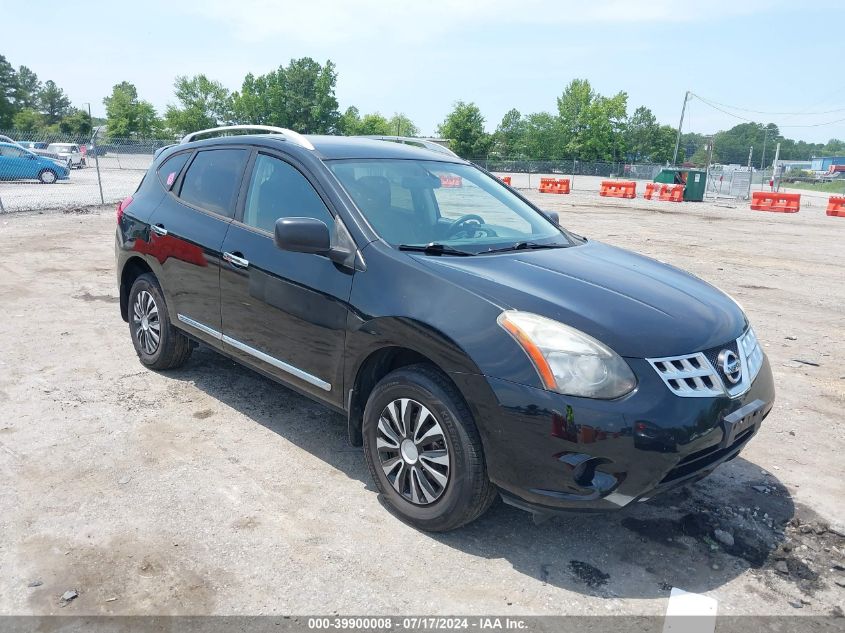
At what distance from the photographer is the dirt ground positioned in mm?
2742

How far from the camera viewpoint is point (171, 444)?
4062 millimetres

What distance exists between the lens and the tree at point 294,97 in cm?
9406

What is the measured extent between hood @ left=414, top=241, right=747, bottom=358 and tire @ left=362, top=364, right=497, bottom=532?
0.52 m

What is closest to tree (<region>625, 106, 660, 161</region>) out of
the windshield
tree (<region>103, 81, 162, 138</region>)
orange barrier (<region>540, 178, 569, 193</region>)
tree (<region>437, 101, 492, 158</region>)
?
tree (<region>437, 101, 492, 158</region>)

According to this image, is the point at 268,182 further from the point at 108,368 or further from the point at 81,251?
the point at 81,251

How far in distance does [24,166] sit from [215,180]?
1003 inches

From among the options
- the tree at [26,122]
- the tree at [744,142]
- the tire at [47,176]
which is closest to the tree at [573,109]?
the tree at [744,142]

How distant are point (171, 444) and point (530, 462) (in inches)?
96.0

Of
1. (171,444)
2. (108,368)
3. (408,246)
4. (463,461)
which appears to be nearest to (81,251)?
(108,368)

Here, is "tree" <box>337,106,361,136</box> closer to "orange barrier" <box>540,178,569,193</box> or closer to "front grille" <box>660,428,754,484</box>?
"orange barrier" <box>540,178,569,193</box>

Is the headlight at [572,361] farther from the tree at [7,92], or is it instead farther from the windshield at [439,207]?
the tree at [7,92]

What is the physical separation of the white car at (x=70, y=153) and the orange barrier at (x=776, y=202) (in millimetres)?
34634

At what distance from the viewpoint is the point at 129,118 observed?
84312 millimetres

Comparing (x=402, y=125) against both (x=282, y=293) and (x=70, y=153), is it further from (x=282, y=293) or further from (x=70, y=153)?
(x=282, y=293)
